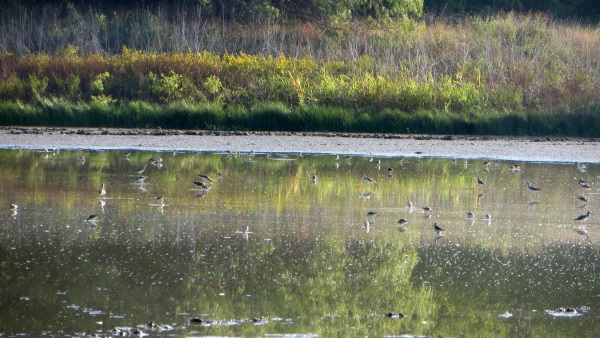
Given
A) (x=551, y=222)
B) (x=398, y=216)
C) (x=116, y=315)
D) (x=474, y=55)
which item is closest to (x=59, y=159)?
(x=398, y=216)

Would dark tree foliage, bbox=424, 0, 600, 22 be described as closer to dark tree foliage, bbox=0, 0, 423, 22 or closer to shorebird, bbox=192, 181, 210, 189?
dark tree foliage, bbox=0, 0, 423, 22

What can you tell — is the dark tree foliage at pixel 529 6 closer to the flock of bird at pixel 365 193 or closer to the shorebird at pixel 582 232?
the flock of bird at pixel 365 193

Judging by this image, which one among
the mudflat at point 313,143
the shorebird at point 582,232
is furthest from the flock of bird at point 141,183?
the shorebird at point 582,232

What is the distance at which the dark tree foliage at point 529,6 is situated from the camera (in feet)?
126

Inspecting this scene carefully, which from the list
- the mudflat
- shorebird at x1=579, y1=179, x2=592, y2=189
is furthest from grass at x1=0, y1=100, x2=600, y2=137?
shorebird at x1=579, y1=179, x2=592, y2=189

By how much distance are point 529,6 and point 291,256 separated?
33.8 metres

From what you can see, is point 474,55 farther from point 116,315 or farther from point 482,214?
point 116,315

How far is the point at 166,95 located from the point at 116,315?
16082 mm

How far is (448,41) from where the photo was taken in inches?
1029

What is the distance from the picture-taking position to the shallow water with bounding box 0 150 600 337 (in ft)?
19.9

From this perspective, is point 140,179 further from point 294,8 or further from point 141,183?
point 294,8

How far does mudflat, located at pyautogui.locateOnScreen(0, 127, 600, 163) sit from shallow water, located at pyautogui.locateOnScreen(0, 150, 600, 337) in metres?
3.23

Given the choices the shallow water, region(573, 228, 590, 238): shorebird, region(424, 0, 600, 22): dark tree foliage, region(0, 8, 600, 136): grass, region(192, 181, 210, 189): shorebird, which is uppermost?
region(424, 0, 600, 22): dark tree foliage

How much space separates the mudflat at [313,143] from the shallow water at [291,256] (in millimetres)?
3232
